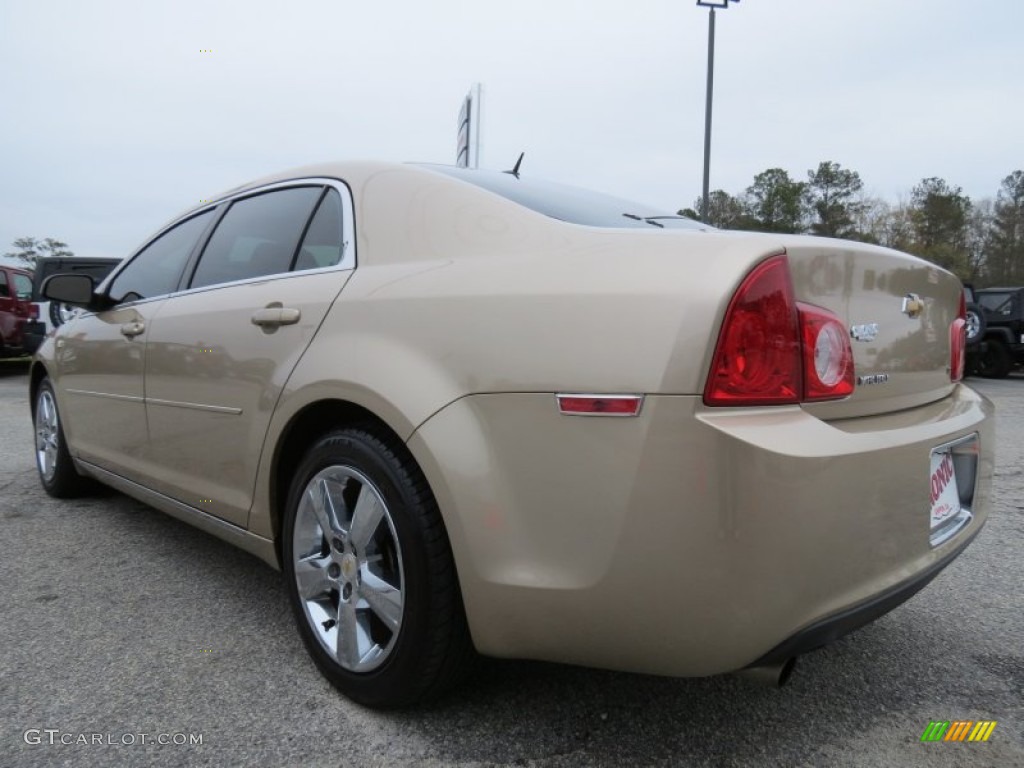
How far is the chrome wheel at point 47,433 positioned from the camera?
12.9 feet

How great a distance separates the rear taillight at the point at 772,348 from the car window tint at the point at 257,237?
148 centimetres

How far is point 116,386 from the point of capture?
3.08 meters

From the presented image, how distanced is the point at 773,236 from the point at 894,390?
488 mm

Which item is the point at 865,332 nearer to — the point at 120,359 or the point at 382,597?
the point at 382,597

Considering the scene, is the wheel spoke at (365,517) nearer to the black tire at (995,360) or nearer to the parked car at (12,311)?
the parked car at (12,311)

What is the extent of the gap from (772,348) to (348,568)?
1.17 m

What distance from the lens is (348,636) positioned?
1.89 m

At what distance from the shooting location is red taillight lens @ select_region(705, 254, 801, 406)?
1.39 metres

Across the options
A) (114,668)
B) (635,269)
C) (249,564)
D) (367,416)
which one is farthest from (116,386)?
(635,269)

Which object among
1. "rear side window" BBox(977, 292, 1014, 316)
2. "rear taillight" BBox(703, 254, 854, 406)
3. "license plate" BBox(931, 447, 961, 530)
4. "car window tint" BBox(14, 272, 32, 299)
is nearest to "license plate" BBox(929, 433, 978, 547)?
"license plate" BBox(931, 447, 961, 530)

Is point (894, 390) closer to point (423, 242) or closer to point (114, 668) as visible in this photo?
point (423, 242)

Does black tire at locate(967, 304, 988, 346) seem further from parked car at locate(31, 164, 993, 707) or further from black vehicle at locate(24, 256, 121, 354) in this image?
black vehicle at locate(24, 256, 121, 354)

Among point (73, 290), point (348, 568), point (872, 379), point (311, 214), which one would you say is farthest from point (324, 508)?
point (73, 290)
